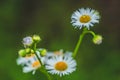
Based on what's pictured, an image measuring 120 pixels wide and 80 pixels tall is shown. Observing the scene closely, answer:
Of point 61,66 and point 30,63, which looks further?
point 30,63

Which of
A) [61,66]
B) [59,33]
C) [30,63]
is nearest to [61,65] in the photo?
[61,66]

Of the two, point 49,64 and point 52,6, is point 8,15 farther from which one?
point 49,64

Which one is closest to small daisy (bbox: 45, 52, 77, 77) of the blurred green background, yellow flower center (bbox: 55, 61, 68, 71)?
yellow flower center (bbox: 55, 61, 68, 71)

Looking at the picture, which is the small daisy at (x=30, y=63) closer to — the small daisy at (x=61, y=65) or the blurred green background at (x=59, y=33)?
the small daisy at (x=61, y=65)

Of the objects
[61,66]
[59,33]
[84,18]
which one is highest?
[59,33]

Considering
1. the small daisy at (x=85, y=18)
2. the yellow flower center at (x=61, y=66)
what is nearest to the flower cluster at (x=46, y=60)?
the yellow flower center at (x=61, y=66)

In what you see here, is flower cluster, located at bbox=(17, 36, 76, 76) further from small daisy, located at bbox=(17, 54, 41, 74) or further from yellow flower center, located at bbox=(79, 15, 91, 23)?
yellow flower center, located at bbox=(79, 15, 91, 23)

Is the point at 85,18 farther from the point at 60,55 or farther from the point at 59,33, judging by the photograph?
the point at 59,33
